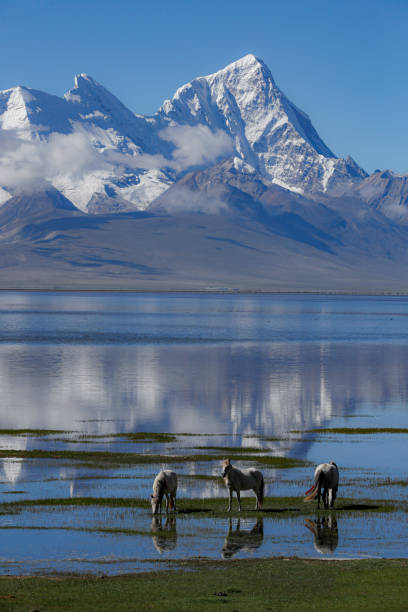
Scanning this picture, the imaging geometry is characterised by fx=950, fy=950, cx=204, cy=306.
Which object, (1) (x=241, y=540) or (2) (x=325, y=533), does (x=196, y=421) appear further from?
(1) (x=241, y=540)

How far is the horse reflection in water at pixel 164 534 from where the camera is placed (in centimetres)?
2380

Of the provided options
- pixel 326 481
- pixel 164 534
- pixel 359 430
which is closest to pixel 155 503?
pixel 164 534

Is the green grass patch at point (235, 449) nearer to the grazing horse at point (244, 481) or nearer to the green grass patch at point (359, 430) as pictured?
the green grass patch at point (359, 430)

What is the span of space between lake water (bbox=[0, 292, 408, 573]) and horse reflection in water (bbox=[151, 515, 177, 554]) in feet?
0.25

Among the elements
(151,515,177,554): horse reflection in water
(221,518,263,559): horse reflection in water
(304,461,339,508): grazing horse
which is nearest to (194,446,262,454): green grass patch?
(304,461,339,508): grazing horse

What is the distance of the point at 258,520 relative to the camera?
1046 inches

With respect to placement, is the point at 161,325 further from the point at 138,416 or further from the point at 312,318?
the point at 138,416

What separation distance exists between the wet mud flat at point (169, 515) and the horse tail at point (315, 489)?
23 centimetres

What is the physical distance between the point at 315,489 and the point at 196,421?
820 inches

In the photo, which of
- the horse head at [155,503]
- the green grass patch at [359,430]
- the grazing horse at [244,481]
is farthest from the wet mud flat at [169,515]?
the green grass patch at [359,430]

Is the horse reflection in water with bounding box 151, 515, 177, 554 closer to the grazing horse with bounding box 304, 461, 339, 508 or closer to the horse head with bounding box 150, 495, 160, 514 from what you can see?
the horse head with bounding box 150, 495, 160, 514

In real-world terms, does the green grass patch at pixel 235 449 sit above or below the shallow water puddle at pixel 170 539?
above

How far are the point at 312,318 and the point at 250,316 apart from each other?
41.6 ft

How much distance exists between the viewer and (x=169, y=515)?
27047 mm
